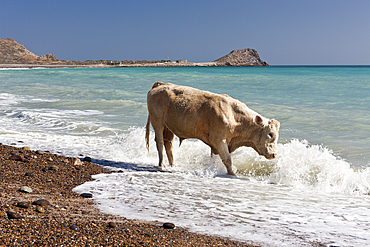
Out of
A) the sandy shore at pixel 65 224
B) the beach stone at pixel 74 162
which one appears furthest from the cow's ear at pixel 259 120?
the beach stone at pixel 74 162

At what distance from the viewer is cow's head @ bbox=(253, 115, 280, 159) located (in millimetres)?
7613

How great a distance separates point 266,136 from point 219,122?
3.59 feet

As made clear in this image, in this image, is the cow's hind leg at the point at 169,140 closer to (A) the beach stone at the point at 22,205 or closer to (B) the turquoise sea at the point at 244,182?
(B) the turquoise sea at the point at 244,182

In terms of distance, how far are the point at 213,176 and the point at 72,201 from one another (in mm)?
3487

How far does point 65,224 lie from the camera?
4195 mm

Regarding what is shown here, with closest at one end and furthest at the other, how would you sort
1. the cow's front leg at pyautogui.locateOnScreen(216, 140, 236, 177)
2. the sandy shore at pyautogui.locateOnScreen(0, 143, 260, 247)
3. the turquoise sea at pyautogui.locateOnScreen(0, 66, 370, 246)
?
the sandy shore at pyautogui.locateOnScreen(0, 143, 260, 247) → the turquoise sea at pyautogui.locateOnScreen(0, 66, 370, 246) → the cow's front leg at pyautogui.locateOnScreen(216, 140, 236, 177)

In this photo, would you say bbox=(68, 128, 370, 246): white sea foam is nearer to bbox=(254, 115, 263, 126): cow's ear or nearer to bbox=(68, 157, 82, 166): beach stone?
bbox=(68, 157, 82, 166): beach stone

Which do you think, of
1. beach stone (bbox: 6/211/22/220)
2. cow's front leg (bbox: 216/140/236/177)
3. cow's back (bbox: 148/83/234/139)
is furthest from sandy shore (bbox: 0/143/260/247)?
Answer: cow's front leg (bbox: 216/140/236/177)

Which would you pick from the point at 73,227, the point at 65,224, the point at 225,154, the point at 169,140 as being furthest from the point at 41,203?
the point at 169,140

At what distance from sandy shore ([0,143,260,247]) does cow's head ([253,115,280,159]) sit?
3727 mm

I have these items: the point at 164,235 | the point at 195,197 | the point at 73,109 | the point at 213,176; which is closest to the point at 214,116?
the point at 213,176

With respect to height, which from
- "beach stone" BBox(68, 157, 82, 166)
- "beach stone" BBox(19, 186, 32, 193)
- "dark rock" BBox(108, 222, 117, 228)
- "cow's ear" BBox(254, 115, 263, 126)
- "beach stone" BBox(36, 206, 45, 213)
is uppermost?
"cow's ear" BBox(254, 115, 263, 126)

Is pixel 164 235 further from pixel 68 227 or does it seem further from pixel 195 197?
pixel 195 197

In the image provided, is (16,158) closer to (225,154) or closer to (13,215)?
(13,215)
